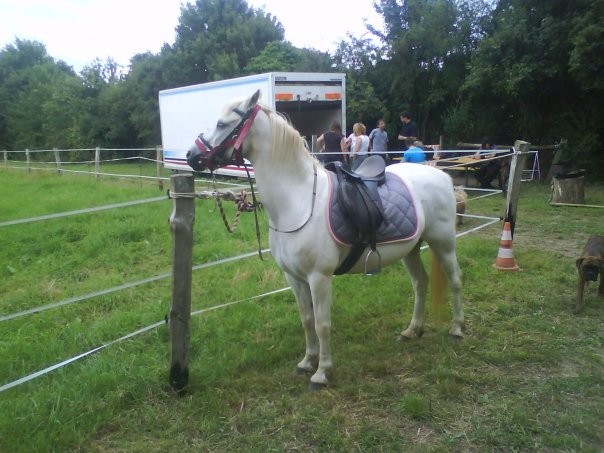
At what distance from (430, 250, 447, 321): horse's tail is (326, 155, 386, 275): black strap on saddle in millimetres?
918

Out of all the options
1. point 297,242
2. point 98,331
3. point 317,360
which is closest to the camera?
point 297,242

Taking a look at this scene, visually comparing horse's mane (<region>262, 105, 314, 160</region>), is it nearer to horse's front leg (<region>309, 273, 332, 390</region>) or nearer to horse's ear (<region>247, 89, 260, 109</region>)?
horse's ear (<region>247, 89, 260, 109</region>)

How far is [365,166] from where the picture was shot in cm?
351

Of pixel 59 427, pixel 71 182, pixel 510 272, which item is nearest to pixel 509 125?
pixel 510 272

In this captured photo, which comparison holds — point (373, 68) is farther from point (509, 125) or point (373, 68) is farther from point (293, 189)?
point (293, 189)

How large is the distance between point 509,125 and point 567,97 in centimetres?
194

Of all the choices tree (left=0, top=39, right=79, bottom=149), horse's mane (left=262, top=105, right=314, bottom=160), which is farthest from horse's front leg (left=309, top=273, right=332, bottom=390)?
tree (left=0, top=39, right=79, bottom=149)

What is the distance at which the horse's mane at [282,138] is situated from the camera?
9.60 ft

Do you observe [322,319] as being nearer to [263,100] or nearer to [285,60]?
[263,100]

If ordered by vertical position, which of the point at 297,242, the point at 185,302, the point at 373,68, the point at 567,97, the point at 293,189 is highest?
the point at 373,68

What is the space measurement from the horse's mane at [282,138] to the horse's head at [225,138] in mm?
117

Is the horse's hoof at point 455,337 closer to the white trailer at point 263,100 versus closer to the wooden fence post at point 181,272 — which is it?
the wooden fence post at point 181,272

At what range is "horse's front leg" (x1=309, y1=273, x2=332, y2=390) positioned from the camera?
299 cm

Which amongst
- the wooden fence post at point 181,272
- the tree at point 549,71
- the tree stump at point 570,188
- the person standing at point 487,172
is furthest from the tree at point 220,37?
the wooden fence post at point 181,272
